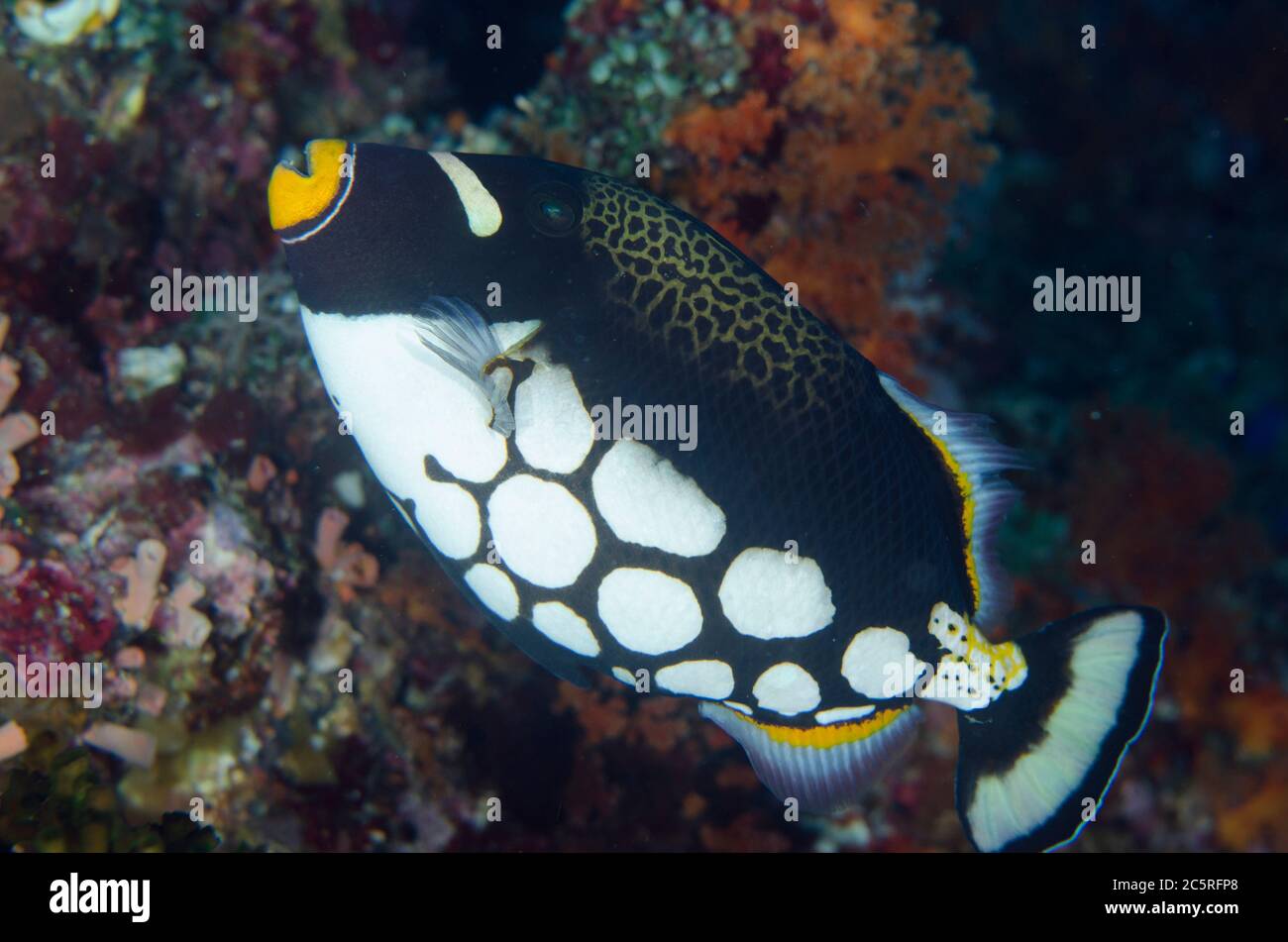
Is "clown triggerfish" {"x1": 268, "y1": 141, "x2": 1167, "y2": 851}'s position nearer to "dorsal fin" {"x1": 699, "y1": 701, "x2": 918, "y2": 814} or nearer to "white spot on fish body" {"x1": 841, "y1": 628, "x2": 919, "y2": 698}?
"white spot on fish body" {"x1": 841, "y1": 628, "x2": 919, "y2": 698}

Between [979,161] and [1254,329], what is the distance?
157 inches

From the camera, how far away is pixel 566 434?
7.31 feet

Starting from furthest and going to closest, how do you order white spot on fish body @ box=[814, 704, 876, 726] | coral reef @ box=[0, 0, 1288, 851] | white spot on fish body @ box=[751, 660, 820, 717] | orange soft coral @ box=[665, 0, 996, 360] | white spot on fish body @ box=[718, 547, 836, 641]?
orange soft coral @ box=[665, 0, 996, 360] → coral reef @ box=[0, 0, 1288, 851] → white spot on fish body @ box=[814, 704, 876, 726] → white spot on fish body @ box=[751, 660, 820, 717] → white spot on fish body @ box=[718, 547, 836, 641]

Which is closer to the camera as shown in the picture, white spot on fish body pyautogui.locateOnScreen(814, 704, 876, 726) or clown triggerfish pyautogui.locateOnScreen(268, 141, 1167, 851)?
clown triggerfish pyautogui.locateOnScreen(268, 141, 1167, 851)

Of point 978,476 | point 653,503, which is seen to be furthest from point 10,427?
point 978,476

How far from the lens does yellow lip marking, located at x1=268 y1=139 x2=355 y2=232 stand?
2143 mm

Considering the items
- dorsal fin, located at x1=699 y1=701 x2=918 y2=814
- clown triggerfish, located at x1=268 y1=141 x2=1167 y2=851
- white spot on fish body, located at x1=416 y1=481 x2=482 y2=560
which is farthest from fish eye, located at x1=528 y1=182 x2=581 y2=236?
dorsal fin, located at x1=699 y1=701 x2=918 y2=814

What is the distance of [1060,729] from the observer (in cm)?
250

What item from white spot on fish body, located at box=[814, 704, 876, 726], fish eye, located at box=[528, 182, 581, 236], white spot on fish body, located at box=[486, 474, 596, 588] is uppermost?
fish eye, located at box=[528, 182, 581, 236]

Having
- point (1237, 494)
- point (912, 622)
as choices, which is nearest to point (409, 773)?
point (912, 622)

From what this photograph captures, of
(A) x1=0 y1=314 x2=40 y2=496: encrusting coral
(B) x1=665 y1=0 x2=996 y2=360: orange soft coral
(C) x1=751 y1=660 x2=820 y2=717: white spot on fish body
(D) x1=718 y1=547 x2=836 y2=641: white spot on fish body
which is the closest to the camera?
(D) x1=718 y1=547 x2=836 y2=641: white spot on fish body

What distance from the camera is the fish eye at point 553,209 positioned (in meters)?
2.19

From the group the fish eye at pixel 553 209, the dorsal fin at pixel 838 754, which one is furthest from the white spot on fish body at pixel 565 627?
the fish eye at pixel 553 209

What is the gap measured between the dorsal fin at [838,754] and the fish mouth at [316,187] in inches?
74.0
